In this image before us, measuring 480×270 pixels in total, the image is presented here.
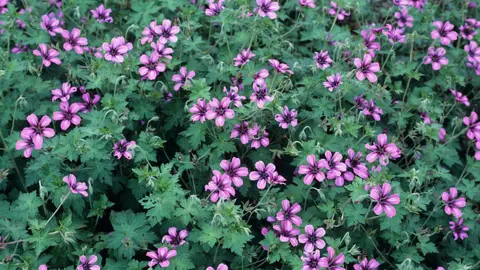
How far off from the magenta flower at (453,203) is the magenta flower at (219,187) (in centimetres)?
154

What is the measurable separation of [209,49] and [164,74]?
1.51 ft

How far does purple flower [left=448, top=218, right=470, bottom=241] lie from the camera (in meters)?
4.09

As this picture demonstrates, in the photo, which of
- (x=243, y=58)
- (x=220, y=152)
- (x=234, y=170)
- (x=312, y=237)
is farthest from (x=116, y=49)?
(x=312, y=237)

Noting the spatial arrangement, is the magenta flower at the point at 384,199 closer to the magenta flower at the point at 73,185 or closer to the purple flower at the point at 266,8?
the purple flower at the point at 266,8

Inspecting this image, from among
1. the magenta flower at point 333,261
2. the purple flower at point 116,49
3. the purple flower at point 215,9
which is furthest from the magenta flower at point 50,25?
the magenta flower at point 333,261

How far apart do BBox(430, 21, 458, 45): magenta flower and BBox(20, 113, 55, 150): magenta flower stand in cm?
320

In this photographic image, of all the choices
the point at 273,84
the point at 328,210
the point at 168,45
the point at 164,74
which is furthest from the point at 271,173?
the point at 168,45

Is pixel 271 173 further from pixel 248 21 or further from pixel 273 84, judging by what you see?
pixel 248 21

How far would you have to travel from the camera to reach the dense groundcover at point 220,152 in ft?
11.6

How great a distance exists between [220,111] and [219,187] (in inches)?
20.6

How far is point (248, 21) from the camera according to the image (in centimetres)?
455

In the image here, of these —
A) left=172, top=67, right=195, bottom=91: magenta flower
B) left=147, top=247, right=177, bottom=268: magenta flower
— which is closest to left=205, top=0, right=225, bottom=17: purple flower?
left=172, top=67, right=195, bottom=91: magenta flower

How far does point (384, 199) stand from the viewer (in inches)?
140

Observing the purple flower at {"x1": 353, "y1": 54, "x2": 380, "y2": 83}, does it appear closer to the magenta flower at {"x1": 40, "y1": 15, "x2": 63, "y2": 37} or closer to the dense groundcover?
the dense groundcover
